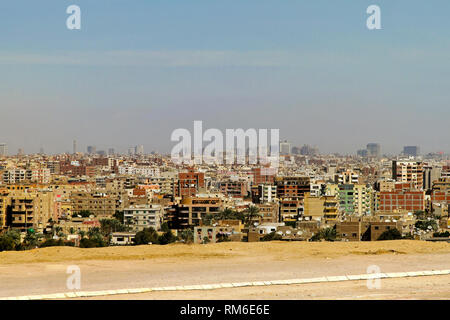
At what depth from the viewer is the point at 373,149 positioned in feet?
388

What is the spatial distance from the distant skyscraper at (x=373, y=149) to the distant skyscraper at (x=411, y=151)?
4.64 m

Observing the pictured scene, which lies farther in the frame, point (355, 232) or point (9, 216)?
point (9, 216)

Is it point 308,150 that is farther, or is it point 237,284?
point 308,150

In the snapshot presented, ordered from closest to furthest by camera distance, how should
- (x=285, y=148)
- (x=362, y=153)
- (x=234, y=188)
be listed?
(x=234, y=188)
(x=285, y=148)
(x=362, y=153)

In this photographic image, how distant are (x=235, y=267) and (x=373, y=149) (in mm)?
113762

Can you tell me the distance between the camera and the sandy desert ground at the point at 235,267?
548 centimetres

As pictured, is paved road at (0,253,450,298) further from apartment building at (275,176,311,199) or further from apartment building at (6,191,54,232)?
apartment building at (275,176,311,199)

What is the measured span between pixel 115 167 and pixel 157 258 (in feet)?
277

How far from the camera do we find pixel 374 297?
17.0 feet

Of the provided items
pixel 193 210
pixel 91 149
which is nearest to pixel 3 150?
pixel 91 149

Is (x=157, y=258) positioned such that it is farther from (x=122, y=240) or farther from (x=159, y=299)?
(x=122, y=240)

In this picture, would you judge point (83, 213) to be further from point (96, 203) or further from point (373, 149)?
point (373, 149)

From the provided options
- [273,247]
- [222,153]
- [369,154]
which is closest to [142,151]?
[222,153]
